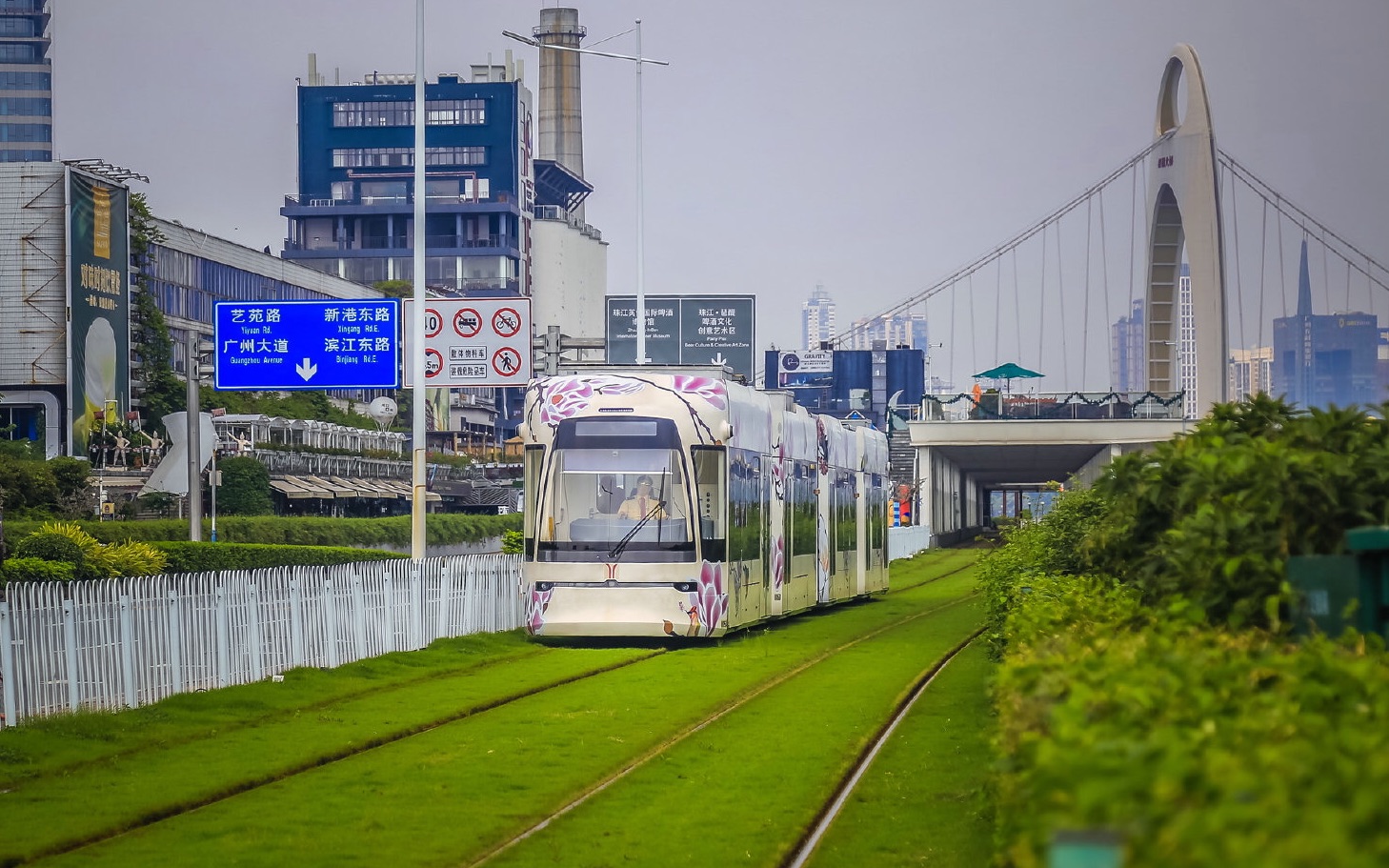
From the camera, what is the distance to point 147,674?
17.8 m

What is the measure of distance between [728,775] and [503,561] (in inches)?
634

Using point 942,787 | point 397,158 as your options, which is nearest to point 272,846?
point 942,787

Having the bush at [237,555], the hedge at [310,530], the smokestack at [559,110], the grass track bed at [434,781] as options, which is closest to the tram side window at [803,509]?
the bush at [237,555]

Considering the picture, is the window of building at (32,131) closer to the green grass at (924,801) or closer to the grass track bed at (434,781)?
the grass track bed at (434,781)

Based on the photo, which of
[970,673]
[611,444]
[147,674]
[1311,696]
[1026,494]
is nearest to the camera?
[1311,696]

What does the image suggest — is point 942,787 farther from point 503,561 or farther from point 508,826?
point 503,561

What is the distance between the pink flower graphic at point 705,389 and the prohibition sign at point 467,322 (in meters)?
8.42

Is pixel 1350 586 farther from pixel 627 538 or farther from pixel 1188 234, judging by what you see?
pixel 1188 234

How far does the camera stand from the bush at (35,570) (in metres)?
28.2

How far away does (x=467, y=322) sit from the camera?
32188 millimetres

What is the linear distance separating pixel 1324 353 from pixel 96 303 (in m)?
48.2

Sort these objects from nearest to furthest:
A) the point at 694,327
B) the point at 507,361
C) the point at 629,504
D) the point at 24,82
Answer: the point at 629,504 → the point at 507,361 → the point at 694,327 → the point at 24,82

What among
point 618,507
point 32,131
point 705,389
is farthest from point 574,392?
point 32,131

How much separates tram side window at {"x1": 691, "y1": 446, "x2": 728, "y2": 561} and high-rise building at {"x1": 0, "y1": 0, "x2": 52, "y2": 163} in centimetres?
13936
